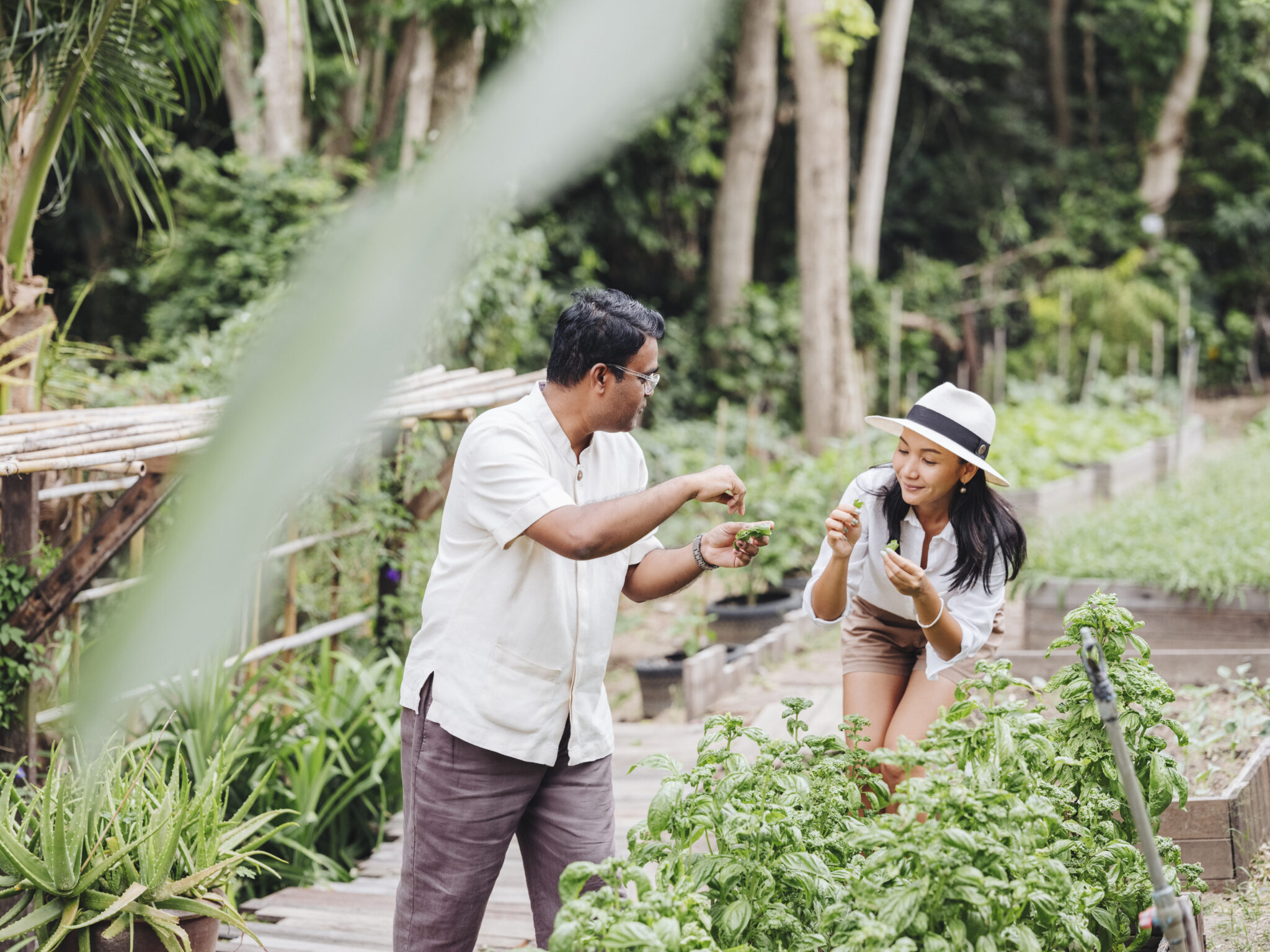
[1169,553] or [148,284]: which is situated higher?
[148,284]

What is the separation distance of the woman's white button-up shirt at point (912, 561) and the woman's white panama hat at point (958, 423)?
0.23 metres

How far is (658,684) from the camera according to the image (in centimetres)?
684

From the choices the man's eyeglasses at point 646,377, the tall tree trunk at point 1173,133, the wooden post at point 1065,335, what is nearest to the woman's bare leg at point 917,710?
the man's eyeglasses at point 646,377

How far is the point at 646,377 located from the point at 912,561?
4.06ft

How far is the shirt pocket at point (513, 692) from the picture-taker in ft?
8.01

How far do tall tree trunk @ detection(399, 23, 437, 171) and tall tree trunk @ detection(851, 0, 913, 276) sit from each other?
6729mm

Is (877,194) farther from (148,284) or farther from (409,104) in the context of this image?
(148,284)

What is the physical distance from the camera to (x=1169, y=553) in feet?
20.4

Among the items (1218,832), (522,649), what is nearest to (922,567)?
(1218,832)

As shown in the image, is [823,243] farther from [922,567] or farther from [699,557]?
[699,557]

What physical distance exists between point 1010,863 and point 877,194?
14.5 meters

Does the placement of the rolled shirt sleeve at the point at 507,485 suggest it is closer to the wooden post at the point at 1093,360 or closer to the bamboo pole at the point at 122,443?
the bamboo pole at the point at 122,443

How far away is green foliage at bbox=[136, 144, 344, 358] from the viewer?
9.98 metres

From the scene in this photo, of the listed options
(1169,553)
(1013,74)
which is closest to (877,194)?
(1013,74)
